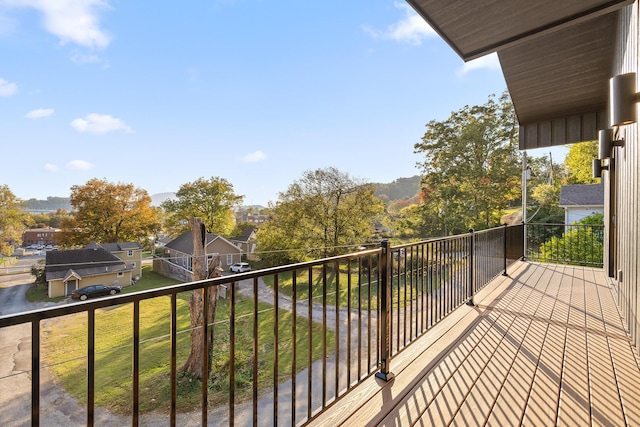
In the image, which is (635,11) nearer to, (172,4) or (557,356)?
(557,356)

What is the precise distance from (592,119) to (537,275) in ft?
8.96

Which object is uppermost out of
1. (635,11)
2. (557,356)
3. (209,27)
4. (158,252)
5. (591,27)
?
(209,27)

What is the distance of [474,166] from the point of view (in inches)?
629

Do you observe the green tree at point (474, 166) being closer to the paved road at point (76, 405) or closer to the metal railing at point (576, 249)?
the metal railing at point (576, 249)

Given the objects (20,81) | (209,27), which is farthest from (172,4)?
(20,81)

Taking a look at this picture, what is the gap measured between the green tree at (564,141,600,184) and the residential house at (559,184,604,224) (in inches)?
60.9

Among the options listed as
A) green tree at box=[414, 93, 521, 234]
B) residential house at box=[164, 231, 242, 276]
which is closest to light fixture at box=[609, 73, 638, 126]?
green tree at box=[414, 93, 521, 234]

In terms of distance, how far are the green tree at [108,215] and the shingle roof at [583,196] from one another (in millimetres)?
26759

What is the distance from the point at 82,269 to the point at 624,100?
23177mm

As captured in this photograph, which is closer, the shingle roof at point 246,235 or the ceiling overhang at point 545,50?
the ceiling overhang at point 545,50

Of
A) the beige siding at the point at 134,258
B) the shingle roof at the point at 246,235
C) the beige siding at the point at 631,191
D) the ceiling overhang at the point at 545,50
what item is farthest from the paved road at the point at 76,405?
the shingle roof at the point at 246,235

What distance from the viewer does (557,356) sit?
2.05 metres

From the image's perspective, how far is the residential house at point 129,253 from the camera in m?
19.9

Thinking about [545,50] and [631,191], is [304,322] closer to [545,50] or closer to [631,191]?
[631,191]
